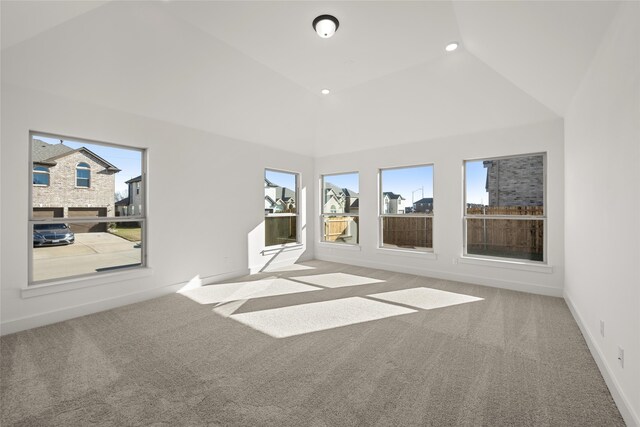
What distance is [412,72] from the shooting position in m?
4.04

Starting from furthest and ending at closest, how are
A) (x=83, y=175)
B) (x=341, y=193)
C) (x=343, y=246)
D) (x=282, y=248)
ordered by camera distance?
(x=341, y=193)
(x=343, y=246)
(x=282, y=248)
(x=83, y=175)

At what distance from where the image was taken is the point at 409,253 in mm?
5312

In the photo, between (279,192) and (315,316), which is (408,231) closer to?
(279,192)

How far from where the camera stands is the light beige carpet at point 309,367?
1715 millimetres

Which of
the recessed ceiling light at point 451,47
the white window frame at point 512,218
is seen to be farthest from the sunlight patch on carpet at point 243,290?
the recessed ceiling light at point 451,47

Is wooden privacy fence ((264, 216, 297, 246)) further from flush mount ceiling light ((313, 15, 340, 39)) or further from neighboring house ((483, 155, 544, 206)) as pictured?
neighboring house ((483, 155, 544, 206))

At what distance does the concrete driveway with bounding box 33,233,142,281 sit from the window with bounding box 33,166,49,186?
2.23 feet

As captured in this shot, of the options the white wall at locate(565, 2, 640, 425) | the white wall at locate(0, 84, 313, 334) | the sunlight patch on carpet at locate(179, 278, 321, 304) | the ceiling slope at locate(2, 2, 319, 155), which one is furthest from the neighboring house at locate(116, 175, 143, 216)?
the white wall at locate(565, 2, 640, 425)

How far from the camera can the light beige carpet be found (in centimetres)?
171

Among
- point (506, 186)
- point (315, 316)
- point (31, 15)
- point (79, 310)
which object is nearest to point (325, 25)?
point (31, 15)

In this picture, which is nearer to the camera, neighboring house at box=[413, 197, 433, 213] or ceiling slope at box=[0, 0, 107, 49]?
ceiling slope at box=[0, 0, 107, 49]

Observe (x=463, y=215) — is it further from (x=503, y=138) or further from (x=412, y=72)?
(x=412, y=72)

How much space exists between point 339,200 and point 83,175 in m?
4.60

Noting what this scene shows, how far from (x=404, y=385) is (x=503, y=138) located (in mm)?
3994
